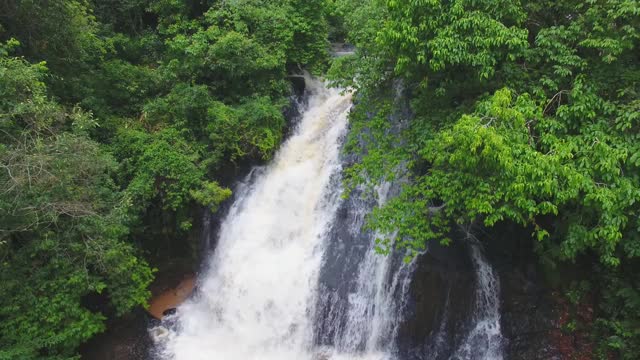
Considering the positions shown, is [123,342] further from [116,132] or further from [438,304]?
[438,304]

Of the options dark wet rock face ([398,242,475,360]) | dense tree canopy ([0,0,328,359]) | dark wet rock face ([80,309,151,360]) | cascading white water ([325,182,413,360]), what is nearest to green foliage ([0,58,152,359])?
dense tree canopy ([0,0,328,359])

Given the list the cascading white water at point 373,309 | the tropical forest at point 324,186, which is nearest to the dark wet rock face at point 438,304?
the tropical forest at point 324,186

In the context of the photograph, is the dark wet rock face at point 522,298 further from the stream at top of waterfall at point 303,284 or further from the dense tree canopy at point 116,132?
the dense tree canopy at point 116,132

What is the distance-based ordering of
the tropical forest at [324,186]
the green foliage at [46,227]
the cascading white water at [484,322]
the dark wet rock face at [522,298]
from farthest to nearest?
the cascading white water at [484,322]
the dark wet rock face at [522,298]
the green foliage at [46,227]
the tropical forest at [324,186]

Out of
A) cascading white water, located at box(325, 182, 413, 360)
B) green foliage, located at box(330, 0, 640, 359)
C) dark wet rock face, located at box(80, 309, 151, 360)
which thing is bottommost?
dark wet rock face, located at box(80, 309, 151, 360)

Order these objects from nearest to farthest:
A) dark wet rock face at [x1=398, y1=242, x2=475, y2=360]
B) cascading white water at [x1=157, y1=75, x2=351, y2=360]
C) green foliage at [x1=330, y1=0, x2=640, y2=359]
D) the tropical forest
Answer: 1. green foliage at [x1=330, y1=0, x2=640, y2=359]
2. the tropical forest
3. dark wet rock face at [x1=398, y1=242, x2=475, y2=360]
4. cascading white water at [x1=157, y1=75, x2=351, y2=360]

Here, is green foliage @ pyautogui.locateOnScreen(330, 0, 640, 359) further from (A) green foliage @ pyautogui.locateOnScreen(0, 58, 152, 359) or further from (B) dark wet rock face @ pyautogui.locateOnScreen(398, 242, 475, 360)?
(A) green foliage @ pyautogui.locateOnScreen(0, 58, 152, 359)
